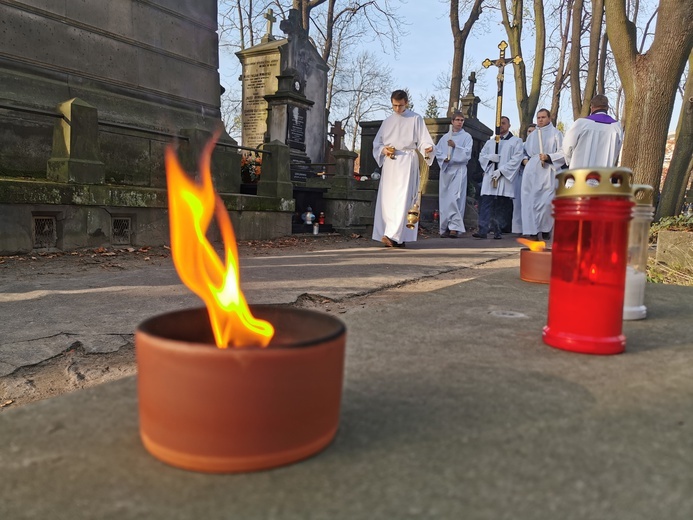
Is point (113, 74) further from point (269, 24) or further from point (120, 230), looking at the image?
point (269, 24)

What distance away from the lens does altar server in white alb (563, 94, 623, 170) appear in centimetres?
796

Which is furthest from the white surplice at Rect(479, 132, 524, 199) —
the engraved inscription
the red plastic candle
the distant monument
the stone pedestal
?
the red plastic candle

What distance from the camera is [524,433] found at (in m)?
1.08

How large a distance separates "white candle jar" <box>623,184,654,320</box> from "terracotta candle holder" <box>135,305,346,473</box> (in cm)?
164

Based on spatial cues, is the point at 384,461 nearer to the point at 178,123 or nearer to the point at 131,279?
the point at 131,279

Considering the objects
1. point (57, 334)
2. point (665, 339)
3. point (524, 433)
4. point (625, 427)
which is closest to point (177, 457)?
point (524, 433)

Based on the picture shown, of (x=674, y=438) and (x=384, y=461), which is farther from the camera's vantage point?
(x=674, y=438)

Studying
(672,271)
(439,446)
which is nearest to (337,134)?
(672,271)

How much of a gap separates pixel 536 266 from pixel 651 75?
4.89m

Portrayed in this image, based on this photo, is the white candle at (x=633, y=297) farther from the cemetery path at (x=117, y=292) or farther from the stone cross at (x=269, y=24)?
the stone cross at (x=269, y=24)

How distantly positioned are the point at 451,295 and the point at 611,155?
264 inches

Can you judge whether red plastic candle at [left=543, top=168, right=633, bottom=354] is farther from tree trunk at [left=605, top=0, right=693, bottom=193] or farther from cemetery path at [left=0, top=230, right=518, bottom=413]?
tree trunk at [left=605, top=0, right=693, bottom=193]

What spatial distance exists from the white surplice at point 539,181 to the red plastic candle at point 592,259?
9.45 meters

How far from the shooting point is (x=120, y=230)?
7074 mm
